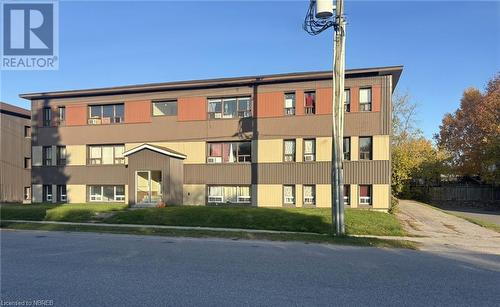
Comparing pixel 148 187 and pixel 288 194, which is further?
pixel 148 187

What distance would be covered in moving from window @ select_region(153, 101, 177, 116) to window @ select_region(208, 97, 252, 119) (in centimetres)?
260

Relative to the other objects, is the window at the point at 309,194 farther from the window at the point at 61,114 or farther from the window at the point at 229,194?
the window at the point at 61,114

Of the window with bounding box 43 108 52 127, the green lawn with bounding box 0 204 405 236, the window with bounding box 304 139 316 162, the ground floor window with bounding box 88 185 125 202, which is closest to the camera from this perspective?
the green lawn with bounding box 0 204 405 236

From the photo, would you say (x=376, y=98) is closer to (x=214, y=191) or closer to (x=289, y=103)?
(x=289, y=103)

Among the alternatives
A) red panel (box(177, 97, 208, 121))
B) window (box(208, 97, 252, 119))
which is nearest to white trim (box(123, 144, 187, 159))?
red panel (box(177, 97, 208, 121))

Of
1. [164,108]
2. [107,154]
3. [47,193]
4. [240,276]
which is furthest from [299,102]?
[47,193]

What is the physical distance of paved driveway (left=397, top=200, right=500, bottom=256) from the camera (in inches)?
460

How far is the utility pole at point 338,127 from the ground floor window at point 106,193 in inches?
732

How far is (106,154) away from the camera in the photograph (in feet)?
93.7

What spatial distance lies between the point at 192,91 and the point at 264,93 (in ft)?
16.0

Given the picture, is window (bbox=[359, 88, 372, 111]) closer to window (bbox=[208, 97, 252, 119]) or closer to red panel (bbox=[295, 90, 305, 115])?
red panel (bbox=[295, 90, 305, 115])

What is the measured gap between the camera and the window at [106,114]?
28344 millimetres

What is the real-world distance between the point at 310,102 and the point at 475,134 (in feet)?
93.8

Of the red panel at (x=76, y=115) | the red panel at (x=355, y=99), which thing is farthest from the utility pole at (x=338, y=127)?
the red panel at (x=76, y=115)
